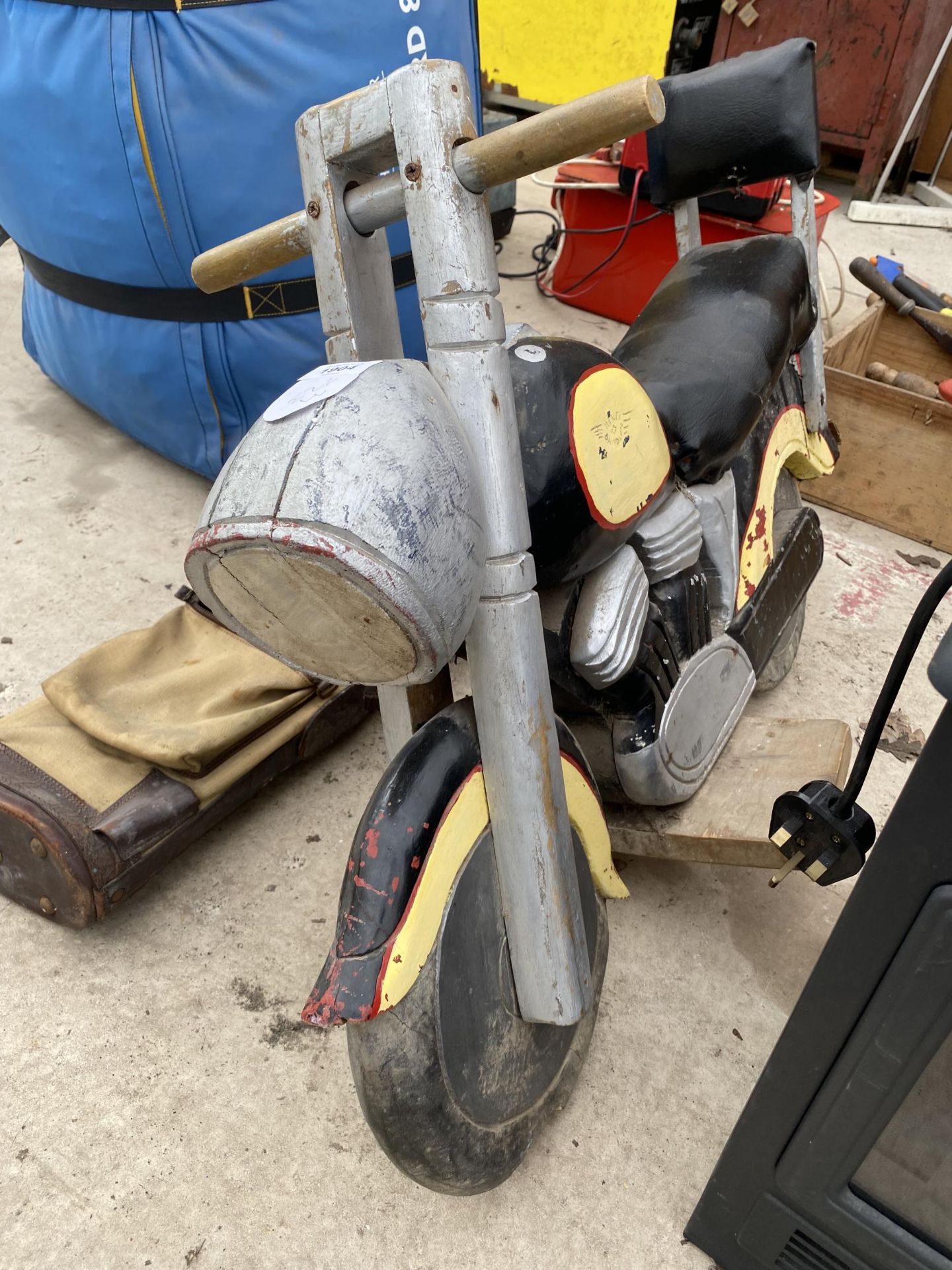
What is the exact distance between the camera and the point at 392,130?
60cm

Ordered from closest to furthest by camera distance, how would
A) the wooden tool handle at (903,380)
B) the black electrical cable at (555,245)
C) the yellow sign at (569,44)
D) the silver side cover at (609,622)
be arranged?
the silver side cover at (609,622)
the wooden tool handle at (903,380)
the black electrical cable at (555,245)
the yellow sign at (569,44)

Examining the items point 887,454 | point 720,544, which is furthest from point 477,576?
point 887,454

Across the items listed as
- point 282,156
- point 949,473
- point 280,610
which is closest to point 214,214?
point 282,156

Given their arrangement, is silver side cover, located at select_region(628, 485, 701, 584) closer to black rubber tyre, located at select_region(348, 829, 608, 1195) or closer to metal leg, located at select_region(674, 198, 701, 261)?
black rubber tyre, located at select_region(348, 829, 608, 1195)

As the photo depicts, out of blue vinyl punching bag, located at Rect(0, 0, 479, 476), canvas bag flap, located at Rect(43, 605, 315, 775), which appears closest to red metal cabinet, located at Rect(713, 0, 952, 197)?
blue vinyl punching bag, located at Rect(0, 0, 479, 476)

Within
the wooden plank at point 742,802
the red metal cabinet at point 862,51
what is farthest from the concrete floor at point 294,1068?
the red metal cabinet at point 862,51

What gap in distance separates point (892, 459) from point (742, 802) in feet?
3.48

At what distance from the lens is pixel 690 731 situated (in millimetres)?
1058

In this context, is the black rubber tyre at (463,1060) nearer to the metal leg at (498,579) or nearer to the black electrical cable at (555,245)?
the metal leg at (498,579)

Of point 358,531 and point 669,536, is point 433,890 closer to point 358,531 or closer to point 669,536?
point 358,531

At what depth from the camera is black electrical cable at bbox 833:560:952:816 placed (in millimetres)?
619

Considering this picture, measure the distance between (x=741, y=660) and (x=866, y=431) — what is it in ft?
3.04

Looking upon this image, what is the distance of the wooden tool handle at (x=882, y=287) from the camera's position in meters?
2.09

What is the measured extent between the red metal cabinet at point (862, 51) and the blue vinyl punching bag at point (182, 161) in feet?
7.83
